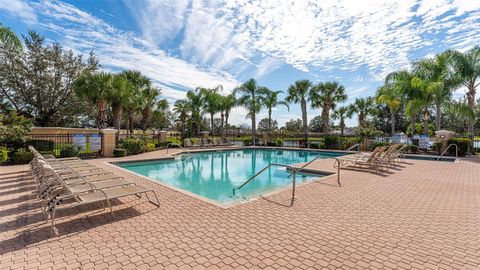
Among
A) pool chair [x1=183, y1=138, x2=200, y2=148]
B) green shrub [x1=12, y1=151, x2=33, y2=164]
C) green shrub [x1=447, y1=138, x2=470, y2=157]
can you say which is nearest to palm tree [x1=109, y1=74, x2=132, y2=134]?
pool chair [x1=183, y1=138, x2=200, y2=148]

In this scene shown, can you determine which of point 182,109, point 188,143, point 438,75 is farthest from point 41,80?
point 438,75

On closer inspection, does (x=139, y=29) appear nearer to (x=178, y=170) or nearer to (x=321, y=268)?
(x=178, y=170)

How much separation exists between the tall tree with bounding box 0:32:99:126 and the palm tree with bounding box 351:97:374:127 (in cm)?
3653

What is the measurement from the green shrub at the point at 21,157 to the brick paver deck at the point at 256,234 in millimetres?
6160

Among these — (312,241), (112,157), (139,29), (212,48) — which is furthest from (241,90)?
(312,241)

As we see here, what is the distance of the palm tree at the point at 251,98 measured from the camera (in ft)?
86.4

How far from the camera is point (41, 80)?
78.7 ft

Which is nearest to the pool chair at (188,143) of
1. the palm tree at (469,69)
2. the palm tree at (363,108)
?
the palm tree at (469,69)

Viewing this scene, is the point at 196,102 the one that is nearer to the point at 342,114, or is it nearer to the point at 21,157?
the point at 21,157

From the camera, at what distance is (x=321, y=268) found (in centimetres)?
271

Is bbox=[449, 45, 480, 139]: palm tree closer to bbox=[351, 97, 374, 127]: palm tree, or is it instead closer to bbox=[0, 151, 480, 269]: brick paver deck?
bbox=[0, 151, 480, 269]: brick paver deck

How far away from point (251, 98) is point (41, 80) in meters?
21.8

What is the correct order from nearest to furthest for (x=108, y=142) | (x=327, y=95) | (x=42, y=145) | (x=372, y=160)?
1. (x=372, y=160)
2. (x=42, y=145)
3. (x=108, y=142)
4. (x=327, y=95)

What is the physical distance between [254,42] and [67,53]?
23360 mm
